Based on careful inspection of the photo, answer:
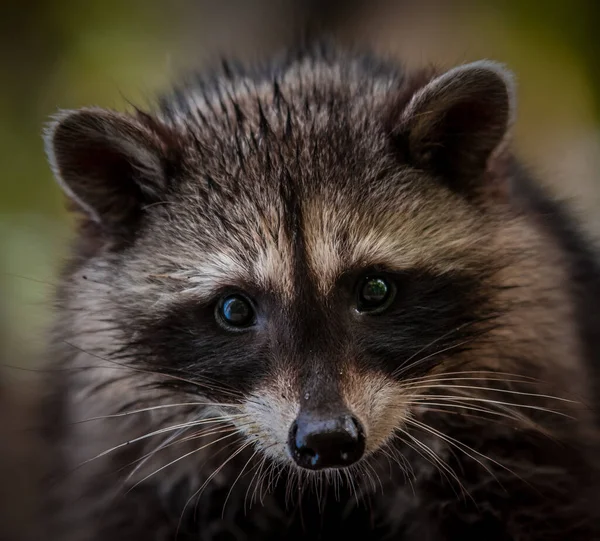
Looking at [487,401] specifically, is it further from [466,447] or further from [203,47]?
[203,47]

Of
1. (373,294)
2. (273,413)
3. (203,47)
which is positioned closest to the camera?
(273,413)

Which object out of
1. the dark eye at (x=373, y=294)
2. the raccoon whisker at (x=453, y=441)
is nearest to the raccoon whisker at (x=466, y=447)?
the raccoon whisker at (x=453, y=441)

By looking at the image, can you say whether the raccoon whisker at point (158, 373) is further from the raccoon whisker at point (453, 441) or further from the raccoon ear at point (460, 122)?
the raccoon ear at point (460, 122)

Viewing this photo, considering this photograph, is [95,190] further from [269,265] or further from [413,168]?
[413,168]

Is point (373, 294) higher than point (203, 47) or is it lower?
lower

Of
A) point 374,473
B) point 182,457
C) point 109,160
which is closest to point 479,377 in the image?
point 374,473

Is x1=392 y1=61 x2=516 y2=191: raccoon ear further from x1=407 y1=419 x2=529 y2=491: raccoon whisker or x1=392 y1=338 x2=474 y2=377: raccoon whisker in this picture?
x1=407 y1=419 x2=529 y2=491: raccoon whisker
